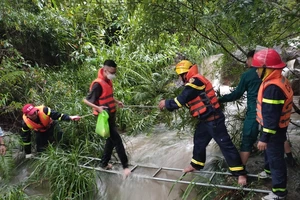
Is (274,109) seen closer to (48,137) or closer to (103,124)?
(103,124)

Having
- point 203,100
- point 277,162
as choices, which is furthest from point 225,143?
point 277,162

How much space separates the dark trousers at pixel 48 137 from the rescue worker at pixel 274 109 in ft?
12.2

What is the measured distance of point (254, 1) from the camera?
9.10 feet

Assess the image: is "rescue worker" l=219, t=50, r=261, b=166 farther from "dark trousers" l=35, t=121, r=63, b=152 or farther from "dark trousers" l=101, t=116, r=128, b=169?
"dark trousers" l=35, t=121, r=63, b=152

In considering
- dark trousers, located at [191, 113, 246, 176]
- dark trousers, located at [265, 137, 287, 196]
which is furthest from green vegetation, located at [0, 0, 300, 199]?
dark trousers, located at [265, 137, 287, 196]

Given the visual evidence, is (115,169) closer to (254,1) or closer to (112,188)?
(112,188)

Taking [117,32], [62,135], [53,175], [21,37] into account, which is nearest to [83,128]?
[62,135]

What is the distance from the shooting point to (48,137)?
543 cm

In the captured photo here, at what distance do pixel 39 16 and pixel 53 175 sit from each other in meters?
5.03

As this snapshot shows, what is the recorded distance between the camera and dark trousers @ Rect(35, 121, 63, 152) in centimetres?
536

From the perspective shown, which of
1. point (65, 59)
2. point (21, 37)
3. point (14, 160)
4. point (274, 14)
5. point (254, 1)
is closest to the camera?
point (254, 1)

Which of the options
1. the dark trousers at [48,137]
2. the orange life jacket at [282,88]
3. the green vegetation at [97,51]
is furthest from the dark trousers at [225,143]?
the dark trousers at [48,137]

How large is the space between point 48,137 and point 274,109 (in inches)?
158

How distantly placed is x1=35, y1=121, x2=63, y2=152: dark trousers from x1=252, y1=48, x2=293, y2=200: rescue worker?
371 cm
